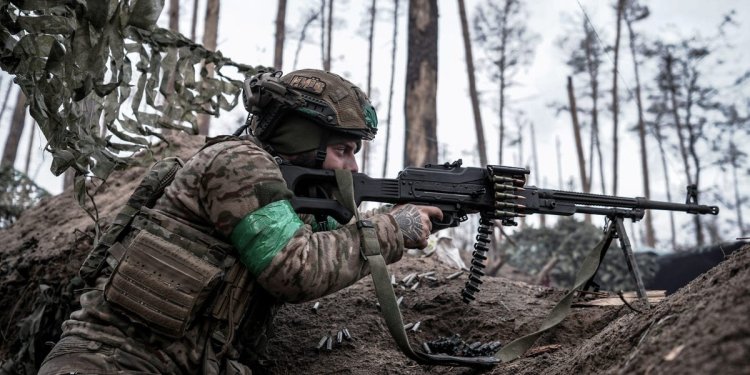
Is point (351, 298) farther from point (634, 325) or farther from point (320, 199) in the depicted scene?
point (634, 325)

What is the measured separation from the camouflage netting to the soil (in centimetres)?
764

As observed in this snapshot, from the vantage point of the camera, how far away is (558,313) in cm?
363

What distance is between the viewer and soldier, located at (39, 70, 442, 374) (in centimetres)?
276

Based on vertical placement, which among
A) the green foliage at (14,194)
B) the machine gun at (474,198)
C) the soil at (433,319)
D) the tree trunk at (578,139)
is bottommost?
the soil at (433,319)

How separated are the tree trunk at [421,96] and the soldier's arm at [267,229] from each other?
737cm

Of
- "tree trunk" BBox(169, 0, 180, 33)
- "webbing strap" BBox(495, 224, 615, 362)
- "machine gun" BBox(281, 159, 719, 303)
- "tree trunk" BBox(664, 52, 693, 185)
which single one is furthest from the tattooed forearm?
"tree trunk" BBox(664, 52, 693, 185)

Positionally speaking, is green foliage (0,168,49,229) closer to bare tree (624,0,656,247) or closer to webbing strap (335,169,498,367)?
webbing strap (335,169,498,367)

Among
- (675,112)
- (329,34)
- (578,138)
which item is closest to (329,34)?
(329,34)

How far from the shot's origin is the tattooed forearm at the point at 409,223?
10.7ft

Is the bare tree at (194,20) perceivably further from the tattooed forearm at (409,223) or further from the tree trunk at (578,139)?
the tattooed forearm at (409,223)

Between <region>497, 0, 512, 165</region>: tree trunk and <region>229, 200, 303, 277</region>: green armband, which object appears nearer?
<region>229, 200, 303, 277</region>: green armband

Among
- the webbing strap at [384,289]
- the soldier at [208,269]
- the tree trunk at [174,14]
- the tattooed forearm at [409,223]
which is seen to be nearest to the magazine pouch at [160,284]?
the soldier at [208,269]

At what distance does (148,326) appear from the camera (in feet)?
9.17

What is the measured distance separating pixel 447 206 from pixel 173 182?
68.3 inches
